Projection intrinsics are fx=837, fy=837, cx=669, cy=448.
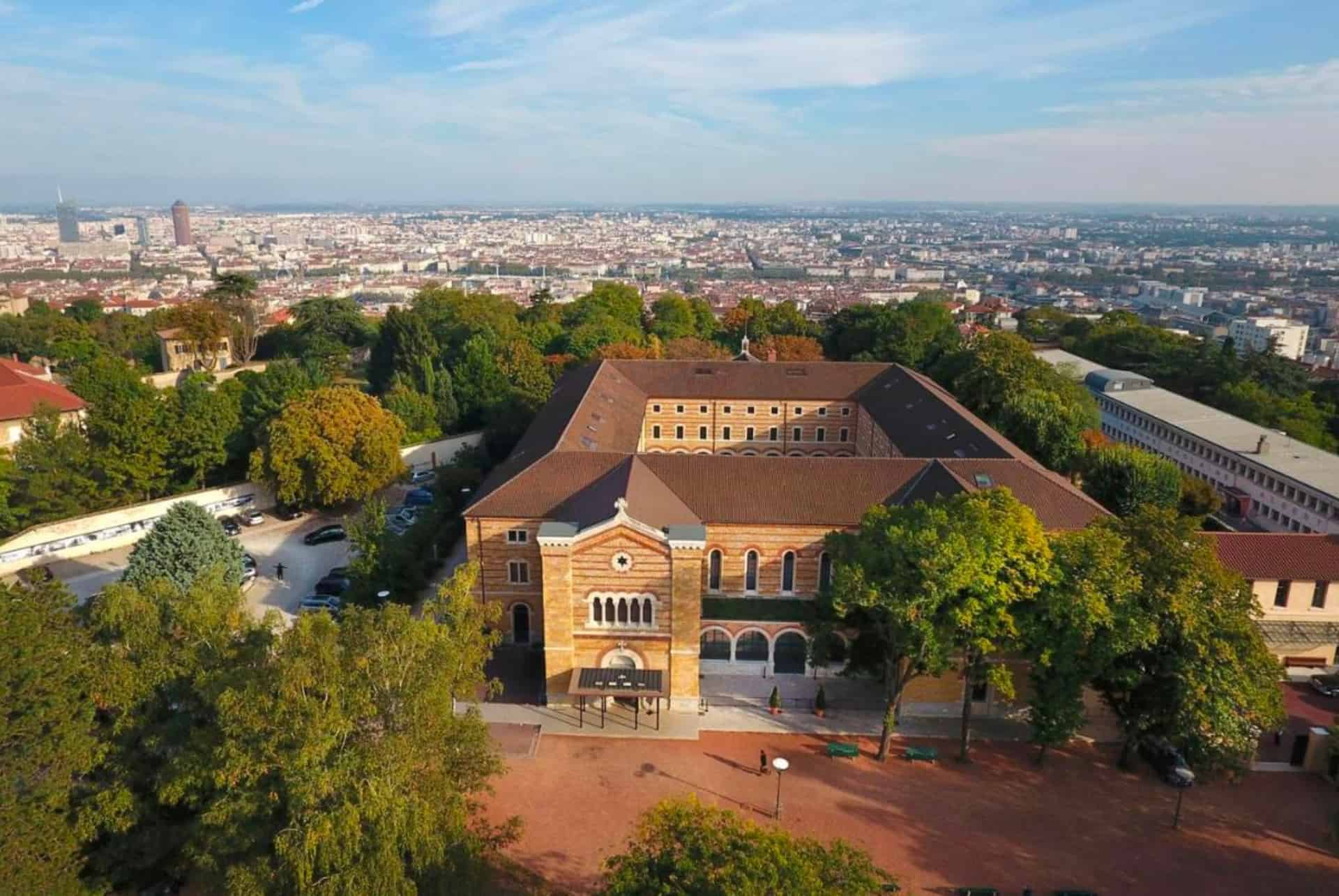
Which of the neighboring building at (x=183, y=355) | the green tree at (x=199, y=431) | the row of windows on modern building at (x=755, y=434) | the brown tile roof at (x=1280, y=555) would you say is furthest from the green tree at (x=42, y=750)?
the neighboring building at (x=183, y=355)

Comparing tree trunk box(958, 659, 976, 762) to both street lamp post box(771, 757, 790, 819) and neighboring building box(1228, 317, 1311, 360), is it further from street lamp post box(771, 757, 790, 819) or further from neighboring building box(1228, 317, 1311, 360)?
neighboring building box(1228, 317, 1311, 360)

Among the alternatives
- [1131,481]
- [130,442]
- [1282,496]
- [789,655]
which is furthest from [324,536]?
[1282,496]

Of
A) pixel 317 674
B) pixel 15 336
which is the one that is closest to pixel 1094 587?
pixel 317 674

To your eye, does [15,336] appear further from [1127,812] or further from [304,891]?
[1127,812]

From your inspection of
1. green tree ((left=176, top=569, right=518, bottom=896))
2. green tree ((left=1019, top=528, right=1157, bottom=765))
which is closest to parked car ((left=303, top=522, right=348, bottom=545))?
green tree ((left=176, top=569, right=518, bottom=896))

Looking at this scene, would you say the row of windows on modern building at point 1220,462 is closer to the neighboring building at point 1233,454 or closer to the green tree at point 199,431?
the neighboring building at point 1233,454

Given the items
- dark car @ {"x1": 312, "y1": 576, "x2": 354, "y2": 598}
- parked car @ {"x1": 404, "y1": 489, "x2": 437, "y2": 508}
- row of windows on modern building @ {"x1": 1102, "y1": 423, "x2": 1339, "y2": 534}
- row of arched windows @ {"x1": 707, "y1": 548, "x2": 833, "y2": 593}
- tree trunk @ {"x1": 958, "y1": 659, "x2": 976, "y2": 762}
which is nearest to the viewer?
tree trunk @ {"x1": 958, "y1": 659, "x2": 976, "y2": 762}
